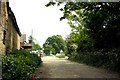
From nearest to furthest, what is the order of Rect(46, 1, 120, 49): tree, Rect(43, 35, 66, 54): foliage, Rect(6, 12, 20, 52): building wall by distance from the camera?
Rect(46, 1, 120, 49): tree
Rect(6, 12, 20, 52): building wall
Rect(43, 35, 66, 54): foliage

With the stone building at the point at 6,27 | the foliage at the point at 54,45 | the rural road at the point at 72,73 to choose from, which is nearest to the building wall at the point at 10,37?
the stone building at the point at 6,27

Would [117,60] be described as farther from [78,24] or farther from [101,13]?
[78,24]

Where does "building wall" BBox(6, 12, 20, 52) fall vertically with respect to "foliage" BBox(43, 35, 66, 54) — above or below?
below

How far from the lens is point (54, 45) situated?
11725cm

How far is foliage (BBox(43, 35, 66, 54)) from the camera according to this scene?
112 m

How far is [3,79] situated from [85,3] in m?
7.41

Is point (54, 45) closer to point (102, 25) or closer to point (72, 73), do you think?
point (102, 25)

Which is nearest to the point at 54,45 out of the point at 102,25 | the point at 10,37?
the point at 102,25

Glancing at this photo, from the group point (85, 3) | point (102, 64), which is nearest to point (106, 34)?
point (102, 64)

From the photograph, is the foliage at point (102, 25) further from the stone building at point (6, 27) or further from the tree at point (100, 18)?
the stone building at point (6, 27)

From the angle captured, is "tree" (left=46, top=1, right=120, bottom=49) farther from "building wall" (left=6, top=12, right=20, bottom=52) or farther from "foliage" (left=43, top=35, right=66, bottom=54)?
"foliage" (left=43, top=35, right=66, bottom=54)

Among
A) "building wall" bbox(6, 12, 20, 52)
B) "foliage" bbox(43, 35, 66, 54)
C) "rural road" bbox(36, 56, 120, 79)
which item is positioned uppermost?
"foliage" bbox(43, 35, 66, 54)

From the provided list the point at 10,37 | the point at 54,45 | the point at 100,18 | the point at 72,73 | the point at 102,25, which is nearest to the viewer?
the point at 100,18

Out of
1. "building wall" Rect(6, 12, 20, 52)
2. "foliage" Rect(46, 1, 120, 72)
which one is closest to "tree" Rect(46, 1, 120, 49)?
"foliage" Rect(46, 1, 120, 72)
